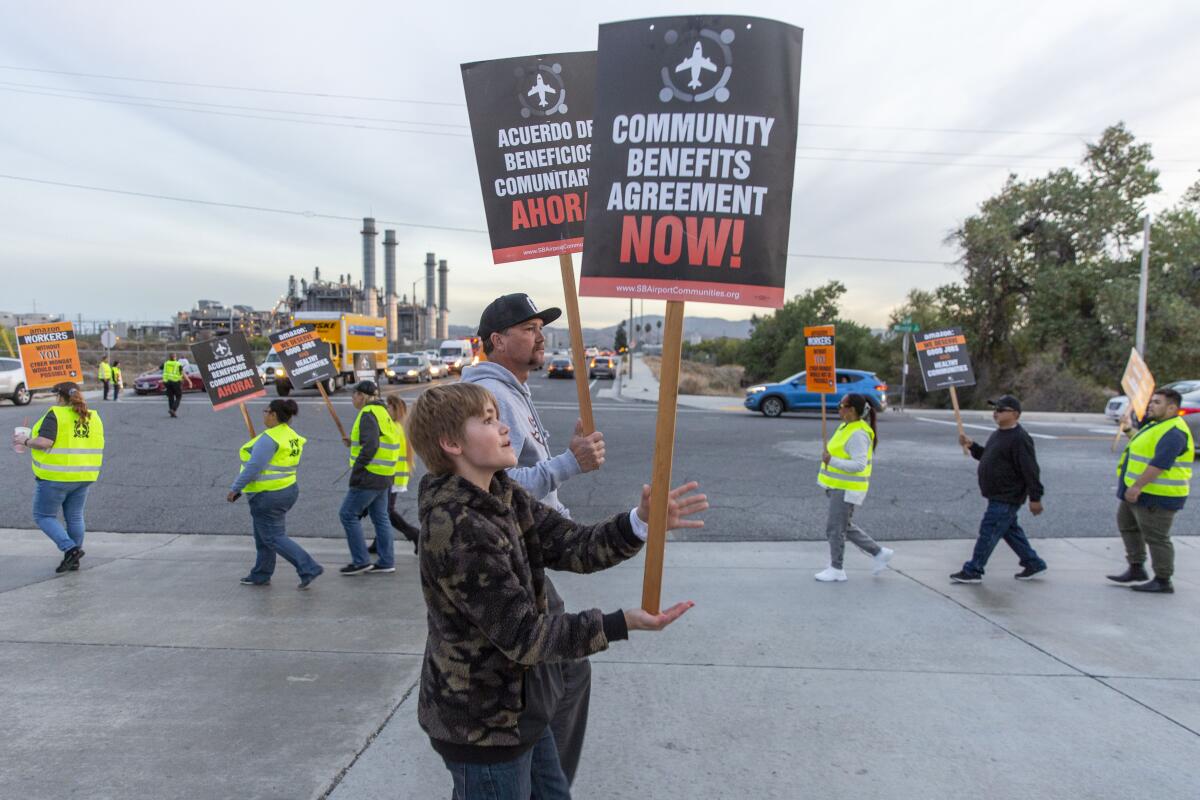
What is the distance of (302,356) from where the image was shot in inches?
328

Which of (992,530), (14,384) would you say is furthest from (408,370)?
(992,530)

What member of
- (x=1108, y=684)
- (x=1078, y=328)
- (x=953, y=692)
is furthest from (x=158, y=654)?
(x=1078, y=328)

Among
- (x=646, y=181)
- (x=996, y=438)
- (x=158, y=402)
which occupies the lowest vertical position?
(x=158, y=402)

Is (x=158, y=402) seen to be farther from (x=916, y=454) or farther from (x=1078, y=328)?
(x=1078, y=328)

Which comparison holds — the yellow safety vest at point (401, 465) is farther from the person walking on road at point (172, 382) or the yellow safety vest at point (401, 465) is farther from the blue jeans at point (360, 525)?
the person walking on road at point (172, 382)

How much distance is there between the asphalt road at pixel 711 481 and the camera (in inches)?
323

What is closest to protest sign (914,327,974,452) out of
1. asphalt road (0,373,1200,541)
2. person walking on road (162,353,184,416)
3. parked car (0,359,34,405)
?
asphalt road (0,373,1200,541)

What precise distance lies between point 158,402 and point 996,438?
24.4 metres

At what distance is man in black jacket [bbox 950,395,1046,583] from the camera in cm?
602

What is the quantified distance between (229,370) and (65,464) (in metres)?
1.66

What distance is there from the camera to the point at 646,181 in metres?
2.38

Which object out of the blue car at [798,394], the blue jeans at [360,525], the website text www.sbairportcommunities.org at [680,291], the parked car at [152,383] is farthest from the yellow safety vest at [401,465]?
the parked car at [152,383]

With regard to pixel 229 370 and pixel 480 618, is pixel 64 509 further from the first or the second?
pixel 480 618

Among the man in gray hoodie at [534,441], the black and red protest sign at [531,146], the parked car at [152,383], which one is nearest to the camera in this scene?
the man in gray hoodie at [534,441]
